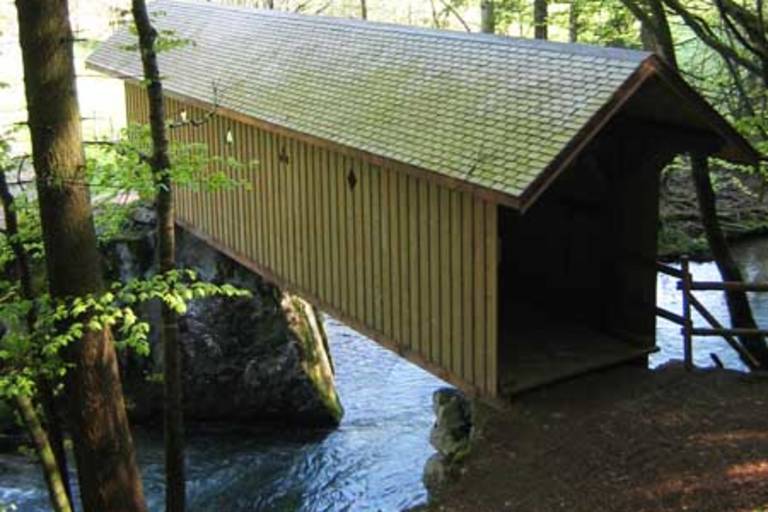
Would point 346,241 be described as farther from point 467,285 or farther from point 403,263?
point 467,285

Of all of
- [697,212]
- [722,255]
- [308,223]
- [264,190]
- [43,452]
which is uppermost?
[264,190]

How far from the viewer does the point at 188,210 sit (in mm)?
15703

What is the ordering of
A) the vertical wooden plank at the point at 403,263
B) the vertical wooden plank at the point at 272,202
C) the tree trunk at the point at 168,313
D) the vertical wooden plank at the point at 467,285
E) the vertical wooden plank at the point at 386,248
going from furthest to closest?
the vertical wooden plank at the point at 272,202, the vertical wooden plank at the point at 386,248, the vertical wooden plank at the point at 403,263, the vertical wooden plank at the point at 467,285, the tree trunk at the point at 168,313

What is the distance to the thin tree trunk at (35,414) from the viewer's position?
7.48 metres

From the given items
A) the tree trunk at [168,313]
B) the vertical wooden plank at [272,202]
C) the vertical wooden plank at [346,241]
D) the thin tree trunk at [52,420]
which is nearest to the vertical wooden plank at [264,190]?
the vertical wooden plank at [272,202]

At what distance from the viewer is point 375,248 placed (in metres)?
10.6

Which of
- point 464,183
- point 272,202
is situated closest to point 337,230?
point 272,202

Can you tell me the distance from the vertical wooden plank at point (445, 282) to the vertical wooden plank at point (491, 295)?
0.60m

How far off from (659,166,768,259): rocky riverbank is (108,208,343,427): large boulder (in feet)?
33.4

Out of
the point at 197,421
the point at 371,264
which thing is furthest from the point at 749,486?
the point at 197,421

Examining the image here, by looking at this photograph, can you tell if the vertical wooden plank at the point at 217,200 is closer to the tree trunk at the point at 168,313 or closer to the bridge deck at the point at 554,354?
the tree trunk at the point at 168,313

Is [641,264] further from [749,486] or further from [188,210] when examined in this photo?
[188,210]

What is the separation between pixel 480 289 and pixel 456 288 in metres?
0.42

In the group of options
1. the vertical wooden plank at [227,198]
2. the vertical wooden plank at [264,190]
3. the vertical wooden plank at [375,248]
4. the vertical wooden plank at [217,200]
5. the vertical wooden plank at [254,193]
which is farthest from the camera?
the vertical wooden plank at [217,200]
